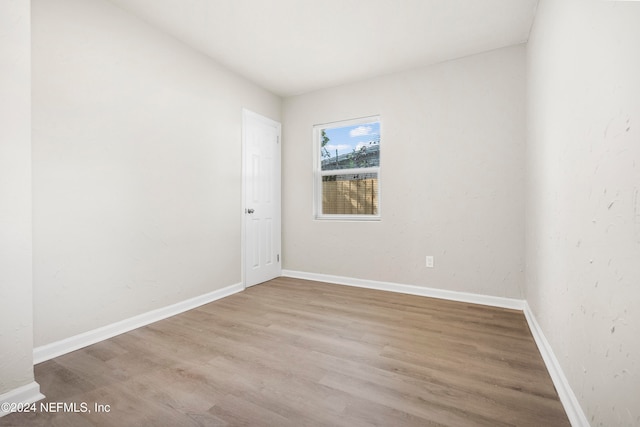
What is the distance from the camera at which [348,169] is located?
3.90 meters

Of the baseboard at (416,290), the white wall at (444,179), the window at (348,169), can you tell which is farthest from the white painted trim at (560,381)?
the window at (348,169)

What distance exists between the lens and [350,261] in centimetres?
378

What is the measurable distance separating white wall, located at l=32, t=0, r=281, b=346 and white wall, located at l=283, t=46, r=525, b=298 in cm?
157

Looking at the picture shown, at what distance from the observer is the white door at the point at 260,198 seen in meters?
3.64

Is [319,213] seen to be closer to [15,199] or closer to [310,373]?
[310,373]

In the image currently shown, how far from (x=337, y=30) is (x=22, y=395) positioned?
10.8ft

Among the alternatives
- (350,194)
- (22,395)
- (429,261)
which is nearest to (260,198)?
(350,194)

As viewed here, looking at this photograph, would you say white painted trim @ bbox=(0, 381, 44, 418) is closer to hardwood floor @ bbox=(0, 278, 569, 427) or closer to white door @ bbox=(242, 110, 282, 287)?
hardwood floor @ bbox=(0, 278, 569, 427)

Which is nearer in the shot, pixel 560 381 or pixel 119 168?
pixel 560 381

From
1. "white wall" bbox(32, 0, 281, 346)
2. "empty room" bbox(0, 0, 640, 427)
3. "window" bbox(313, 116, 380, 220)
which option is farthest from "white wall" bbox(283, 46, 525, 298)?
"white wall" bbox(32, 0, 281, 346)

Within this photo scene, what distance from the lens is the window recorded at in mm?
3721

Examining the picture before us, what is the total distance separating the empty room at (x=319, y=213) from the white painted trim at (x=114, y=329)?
0.04 feet

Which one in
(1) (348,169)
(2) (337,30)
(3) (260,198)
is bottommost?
(3) (260,198)

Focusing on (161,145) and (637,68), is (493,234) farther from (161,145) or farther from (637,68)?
(161,145)
